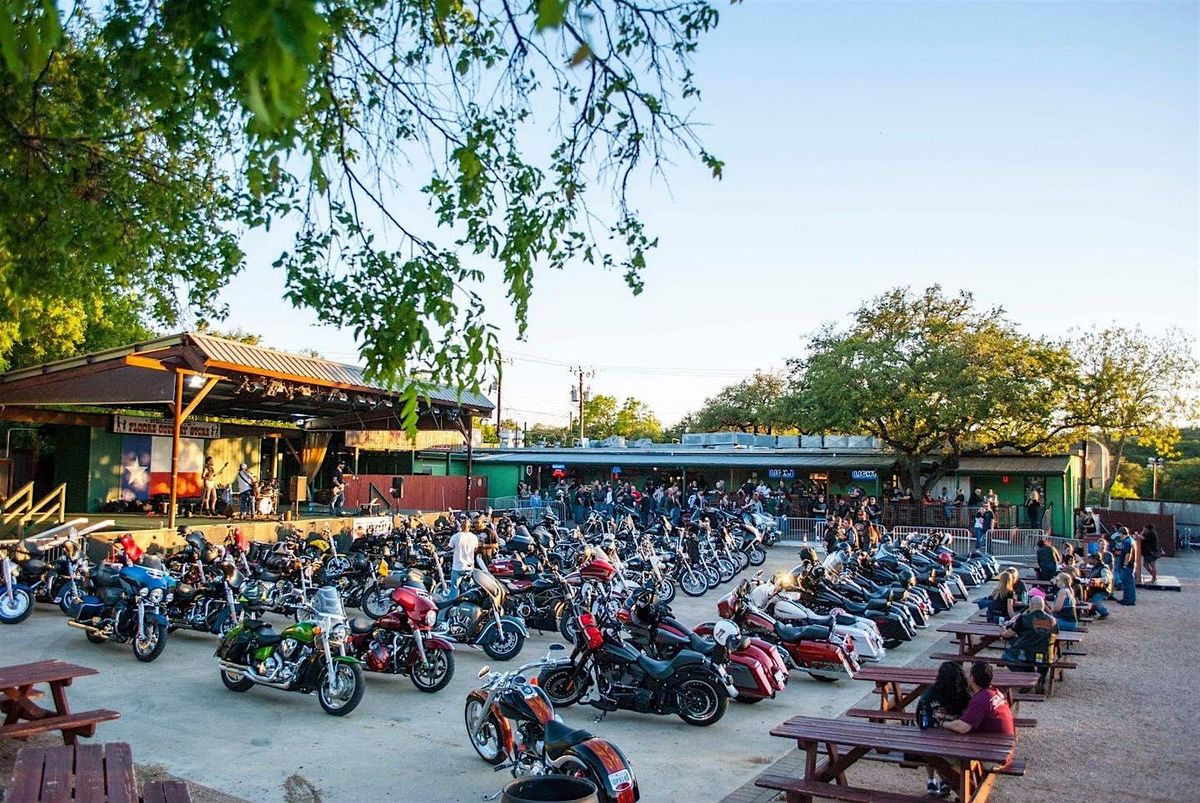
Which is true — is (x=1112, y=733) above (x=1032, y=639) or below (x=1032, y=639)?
below

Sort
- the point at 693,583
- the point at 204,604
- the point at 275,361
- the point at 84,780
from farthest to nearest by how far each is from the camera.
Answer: the point at 275,361, the point at 693,583, the point at 204,604, the point at 84,780

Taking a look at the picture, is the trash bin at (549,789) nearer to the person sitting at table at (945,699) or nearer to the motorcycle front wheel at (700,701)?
the person sitting at table at (945,699)

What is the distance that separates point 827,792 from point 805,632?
4570 mm

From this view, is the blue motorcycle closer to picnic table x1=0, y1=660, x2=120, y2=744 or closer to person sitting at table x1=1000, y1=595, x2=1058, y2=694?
picnic table x1=0, y1=660, x2=120, y2=744

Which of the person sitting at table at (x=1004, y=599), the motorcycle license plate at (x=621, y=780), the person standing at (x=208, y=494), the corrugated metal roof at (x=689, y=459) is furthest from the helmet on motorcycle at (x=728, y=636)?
the corrugated metal roof at (x=689, y=459)

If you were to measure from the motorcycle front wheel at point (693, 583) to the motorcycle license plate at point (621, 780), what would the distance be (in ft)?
35.6

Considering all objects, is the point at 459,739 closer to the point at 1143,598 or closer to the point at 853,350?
the point at 1143,598

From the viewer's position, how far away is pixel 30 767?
4949mm

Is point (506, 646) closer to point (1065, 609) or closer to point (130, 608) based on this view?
point (130, 608)

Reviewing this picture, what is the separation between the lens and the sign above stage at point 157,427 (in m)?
23.5

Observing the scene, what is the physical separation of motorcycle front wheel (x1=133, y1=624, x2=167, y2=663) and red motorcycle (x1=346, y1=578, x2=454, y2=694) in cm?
266

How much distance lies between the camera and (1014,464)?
28.6 m

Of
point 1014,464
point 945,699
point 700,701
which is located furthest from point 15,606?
point 1014,464

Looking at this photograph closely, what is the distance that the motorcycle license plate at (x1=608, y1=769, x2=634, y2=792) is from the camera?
17.6 feet
